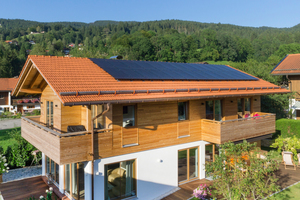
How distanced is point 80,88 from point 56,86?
3.00ft

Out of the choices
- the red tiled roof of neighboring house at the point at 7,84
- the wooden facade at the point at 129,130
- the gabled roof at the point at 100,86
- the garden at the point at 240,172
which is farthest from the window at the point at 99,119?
the red tiled roof of neighboring house at the point at 7,84

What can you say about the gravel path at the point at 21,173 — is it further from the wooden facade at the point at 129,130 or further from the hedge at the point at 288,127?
the hedge at the point at 288,127

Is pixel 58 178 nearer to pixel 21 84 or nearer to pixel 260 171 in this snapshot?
A: pixel 21 84

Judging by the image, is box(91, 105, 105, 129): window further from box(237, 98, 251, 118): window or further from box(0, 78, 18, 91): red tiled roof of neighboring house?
box(0, 78, 18, 91): red tiled roof of neighboring house

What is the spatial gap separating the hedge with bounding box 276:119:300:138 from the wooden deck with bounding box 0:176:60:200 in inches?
694

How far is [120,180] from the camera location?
35.4 feet

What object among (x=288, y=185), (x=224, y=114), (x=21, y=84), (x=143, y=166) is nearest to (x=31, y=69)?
(x=21, y=84)

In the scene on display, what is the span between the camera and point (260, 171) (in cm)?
870

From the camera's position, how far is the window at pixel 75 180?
10.8m

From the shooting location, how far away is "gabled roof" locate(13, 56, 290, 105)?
9.47 metres

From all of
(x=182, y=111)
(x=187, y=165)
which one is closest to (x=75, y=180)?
(x=187, y=165)

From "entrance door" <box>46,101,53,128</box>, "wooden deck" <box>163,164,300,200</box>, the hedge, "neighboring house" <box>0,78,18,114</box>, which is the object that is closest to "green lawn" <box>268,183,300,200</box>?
"wooden deck" <box>163,164,300,200</box>

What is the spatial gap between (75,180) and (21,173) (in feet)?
22.7

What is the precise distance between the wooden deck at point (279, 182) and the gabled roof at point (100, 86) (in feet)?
15.5
